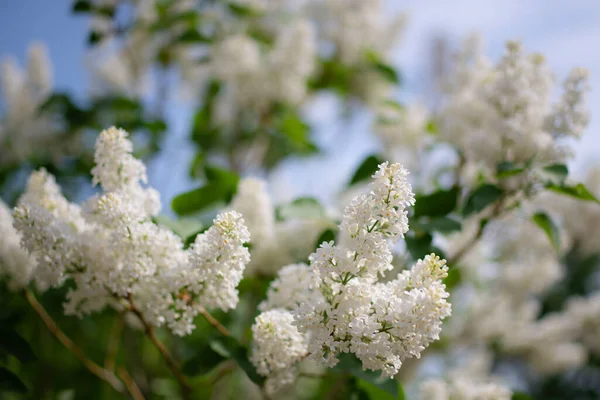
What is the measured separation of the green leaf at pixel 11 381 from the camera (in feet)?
3.28

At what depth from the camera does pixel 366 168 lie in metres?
1.32

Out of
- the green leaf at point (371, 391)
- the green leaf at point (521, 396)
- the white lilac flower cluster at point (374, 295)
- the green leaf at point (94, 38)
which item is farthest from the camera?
the green leaf at point (94, 38)

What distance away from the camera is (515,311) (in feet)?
7.98

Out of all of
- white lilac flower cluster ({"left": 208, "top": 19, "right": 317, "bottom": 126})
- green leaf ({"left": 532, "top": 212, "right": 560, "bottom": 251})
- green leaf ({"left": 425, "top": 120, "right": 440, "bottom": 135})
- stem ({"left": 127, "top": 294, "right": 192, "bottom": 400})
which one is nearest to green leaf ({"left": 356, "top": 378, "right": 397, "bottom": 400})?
stem ({"left": 127, "top": 294, "right": 192, "bottom": 400})

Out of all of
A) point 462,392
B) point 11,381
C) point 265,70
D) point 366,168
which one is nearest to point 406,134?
point 265,70

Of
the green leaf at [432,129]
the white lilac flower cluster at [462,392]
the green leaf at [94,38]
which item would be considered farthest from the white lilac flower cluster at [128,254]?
Result: the green leaf at [432,129]

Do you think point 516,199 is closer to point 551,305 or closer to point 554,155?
point 554,155

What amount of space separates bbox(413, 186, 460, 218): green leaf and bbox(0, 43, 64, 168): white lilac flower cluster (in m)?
1.54

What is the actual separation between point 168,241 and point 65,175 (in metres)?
1.00

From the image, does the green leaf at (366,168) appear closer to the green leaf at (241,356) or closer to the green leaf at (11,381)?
the green leaf at (241,356)

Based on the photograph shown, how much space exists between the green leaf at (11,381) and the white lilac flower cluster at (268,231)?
560 millimetres

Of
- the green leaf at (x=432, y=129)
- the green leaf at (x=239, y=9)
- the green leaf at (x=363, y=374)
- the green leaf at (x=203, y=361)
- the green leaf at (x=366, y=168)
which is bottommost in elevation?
the green leaf at (x=363, y=374)

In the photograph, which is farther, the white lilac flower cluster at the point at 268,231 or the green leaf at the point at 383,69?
the green leaf at the point at 383,69

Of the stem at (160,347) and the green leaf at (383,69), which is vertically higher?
the green leaf at (383,69)
